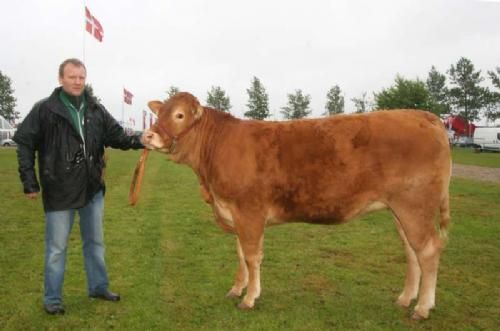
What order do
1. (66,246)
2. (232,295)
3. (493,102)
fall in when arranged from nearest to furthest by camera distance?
1. (66,246)
2. (232,295)
3. (493,102)

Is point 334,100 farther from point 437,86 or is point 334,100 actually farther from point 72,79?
point 72,79

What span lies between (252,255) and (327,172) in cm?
119

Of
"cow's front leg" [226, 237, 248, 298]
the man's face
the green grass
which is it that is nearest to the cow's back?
"cow's front leg" [226, 237, 248, 298]

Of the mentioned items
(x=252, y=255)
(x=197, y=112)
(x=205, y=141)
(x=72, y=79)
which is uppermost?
(x=72, y=79)

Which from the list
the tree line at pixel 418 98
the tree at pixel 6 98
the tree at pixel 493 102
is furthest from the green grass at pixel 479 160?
the tree at pixel 6 98

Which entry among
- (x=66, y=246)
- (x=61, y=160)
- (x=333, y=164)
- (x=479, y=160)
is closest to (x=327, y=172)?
(x=333, y=164)

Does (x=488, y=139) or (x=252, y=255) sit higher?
(x=488, y=139)

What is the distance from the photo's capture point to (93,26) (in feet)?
97.8

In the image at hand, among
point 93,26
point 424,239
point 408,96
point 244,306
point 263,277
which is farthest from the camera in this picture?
point 408,96

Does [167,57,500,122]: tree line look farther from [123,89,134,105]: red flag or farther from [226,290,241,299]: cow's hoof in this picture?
[226,290,241,299]: cow's hoof

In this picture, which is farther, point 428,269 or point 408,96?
point 408,96

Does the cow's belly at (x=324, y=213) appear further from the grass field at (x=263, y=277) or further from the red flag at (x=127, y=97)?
the red flag at (x=127, y=97)

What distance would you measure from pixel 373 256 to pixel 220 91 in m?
65.5

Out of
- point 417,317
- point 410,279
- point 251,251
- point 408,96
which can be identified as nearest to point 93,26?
point 251,251
